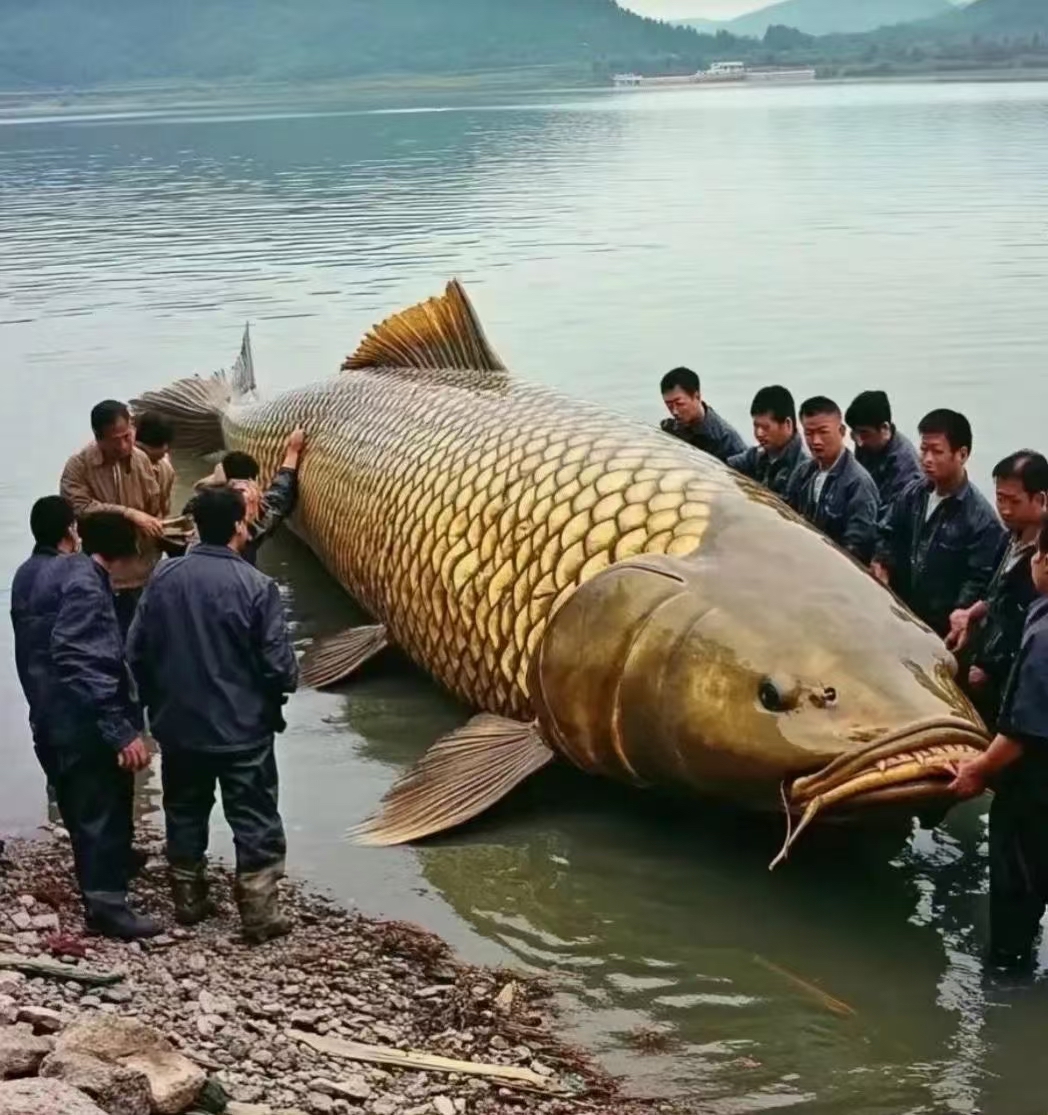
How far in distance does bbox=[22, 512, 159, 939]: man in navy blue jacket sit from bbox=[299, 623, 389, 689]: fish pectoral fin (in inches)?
119

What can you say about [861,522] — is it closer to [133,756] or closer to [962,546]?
[962,546]

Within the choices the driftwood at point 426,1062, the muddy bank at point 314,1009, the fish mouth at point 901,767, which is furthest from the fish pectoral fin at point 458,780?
the driftwood at point 426,1062

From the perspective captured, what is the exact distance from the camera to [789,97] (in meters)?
132

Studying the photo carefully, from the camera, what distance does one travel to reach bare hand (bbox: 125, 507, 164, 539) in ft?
28.0

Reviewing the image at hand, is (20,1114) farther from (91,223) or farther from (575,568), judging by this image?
(91,223)

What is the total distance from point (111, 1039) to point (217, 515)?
215cm

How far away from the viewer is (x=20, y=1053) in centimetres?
464

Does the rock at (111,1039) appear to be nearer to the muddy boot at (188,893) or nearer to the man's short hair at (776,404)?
the muddy boot at (188,893)

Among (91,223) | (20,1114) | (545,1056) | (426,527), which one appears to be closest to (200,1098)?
(20,1114)

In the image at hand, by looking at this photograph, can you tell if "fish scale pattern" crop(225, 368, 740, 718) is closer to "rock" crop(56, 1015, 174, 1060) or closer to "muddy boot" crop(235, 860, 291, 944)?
"muddy boot" crop(235, 860, 291, 944)

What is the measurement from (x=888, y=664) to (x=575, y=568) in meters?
1.73

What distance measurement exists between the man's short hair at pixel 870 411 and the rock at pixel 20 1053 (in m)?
5.34

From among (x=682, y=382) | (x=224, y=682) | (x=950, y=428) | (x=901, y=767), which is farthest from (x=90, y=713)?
(x=682, y=382)

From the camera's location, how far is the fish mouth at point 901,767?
564cm
